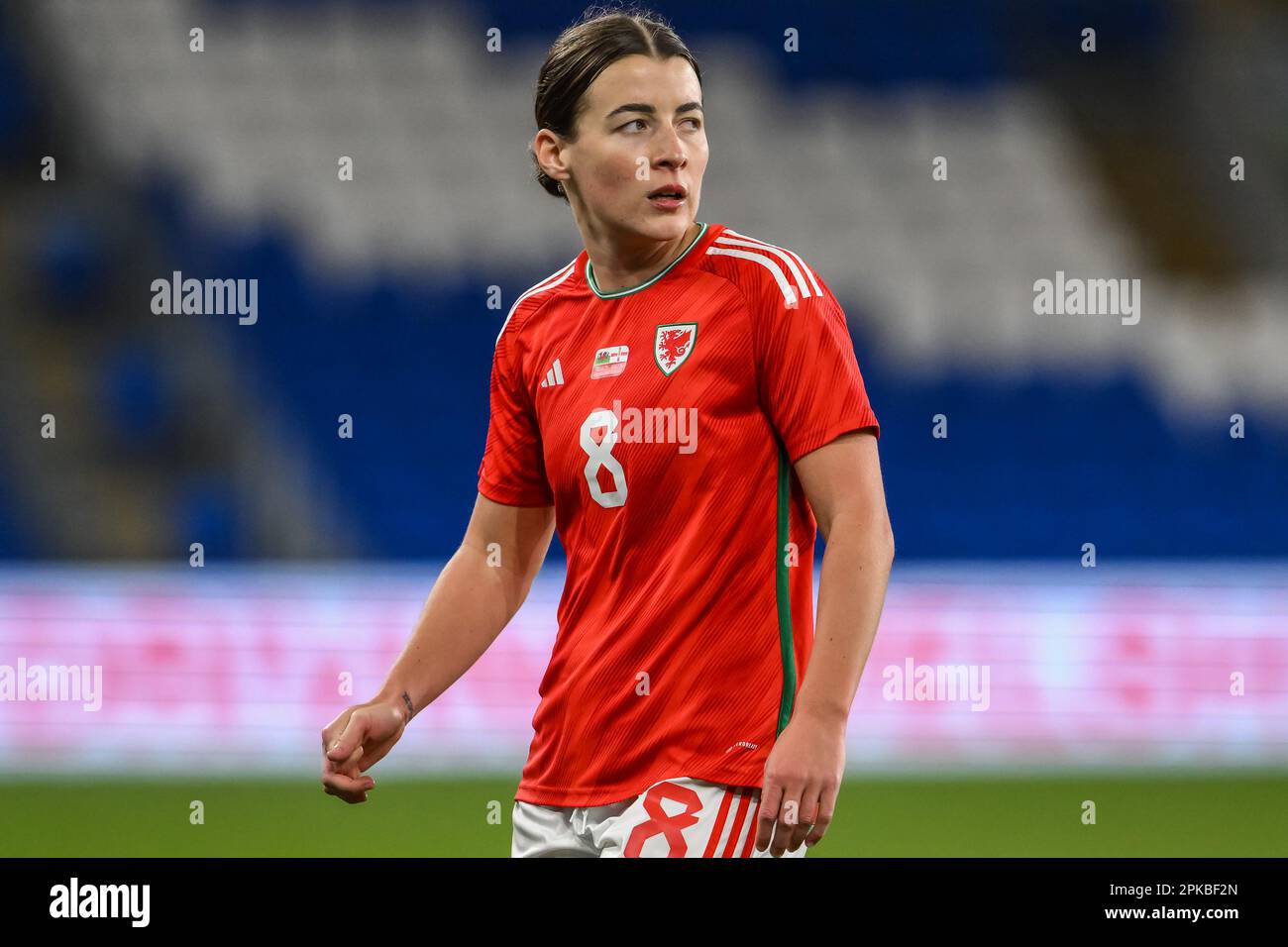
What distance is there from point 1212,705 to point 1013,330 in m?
2.26

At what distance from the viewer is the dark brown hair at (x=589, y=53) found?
232cm

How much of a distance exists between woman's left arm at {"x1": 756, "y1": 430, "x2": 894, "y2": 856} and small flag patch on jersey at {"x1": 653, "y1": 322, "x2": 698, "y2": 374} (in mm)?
274

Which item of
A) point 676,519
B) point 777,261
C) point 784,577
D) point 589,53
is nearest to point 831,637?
point 784,577

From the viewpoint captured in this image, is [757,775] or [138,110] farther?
[138,110]

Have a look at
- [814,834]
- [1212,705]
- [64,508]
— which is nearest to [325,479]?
[64,508]

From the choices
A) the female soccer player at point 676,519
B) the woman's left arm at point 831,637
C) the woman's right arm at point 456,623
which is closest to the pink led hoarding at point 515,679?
the woman's right arm at point 456,623

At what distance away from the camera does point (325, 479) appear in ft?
25.3

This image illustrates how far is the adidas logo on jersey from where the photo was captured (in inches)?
93.7

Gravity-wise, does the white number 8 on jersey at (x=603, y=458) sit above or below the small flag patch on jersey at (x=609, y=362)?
below

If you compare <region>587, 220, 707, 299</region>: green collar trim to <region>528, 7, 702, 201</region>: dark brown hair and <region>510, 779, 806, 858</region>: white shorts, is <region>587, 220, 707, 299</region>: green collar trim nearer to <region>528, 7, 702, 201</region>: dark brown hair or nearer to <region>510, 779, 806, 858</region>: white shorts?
<region>528, 7, 702, 201</region>: dark brown hair

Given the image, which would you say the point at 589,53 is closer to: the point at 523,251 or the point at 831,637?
the point at 831,637

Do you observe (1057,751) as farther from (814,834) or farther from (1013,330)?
(814,834)

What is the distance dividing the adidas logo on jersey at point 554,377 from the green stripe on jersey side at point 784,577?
410 mm

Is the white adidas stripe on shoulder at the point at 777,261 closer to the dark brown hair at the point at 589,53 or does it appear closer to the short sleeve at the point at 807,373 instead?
the short sleeve at the point at 807,373
